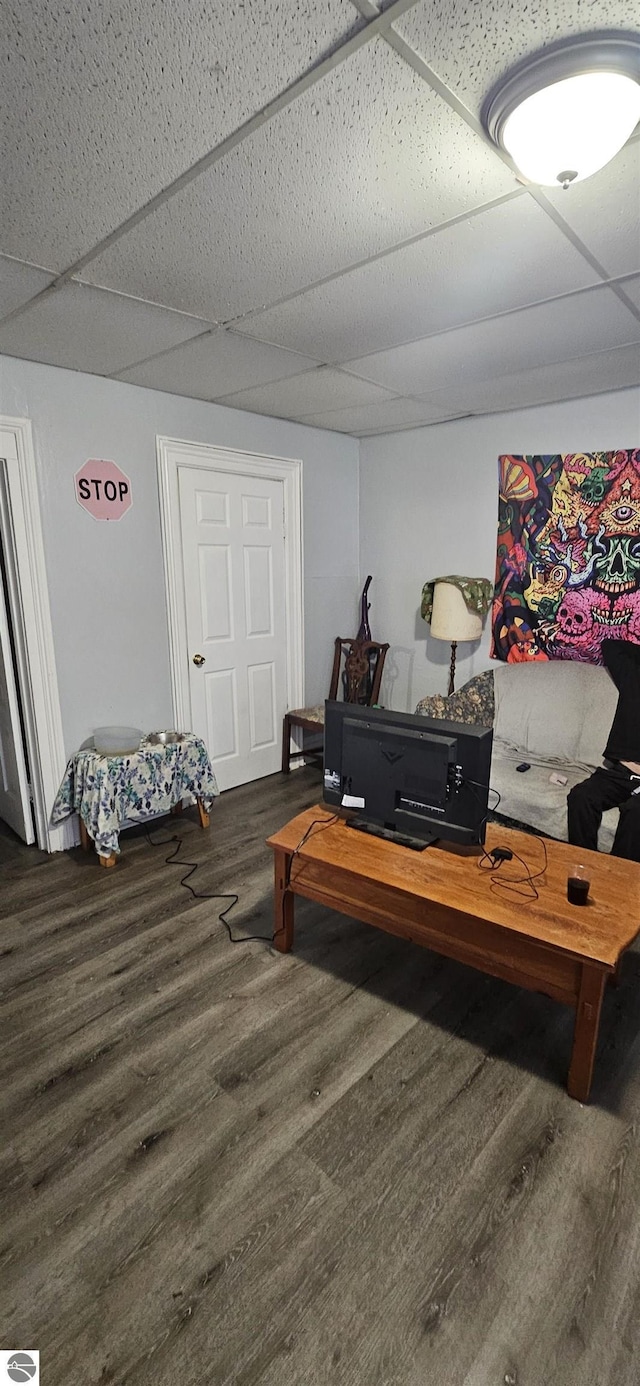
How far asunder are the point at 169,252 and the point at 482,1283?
2.70 m

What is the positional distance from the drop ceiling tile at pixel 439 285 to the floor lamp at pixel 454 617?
1596 millimetres

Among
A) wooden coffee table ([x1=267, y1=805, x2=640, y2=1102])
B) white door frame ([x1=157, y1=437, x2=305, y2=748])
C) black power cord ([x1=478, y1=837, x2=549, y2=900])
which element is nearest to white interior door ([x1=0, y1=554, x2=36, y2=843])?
white door frame ([x1=157, y1=437, x2=305, y2=748])

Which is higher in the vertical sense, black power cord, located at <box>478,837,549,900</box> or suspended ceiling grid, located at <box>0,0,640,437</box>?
suspended ceiling grid, located at <box>0,0,640,437</box>

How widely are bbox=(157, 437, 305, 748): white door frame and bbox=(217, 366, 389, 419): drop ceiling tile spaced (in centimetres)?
30

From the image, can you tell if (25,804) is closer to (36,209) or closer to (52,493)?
(52,493)

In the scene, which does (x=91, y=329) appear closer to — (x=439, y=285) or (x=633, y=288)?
(x=439, y=285)

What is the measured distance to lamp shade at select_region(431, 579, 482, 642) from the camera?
3754mm

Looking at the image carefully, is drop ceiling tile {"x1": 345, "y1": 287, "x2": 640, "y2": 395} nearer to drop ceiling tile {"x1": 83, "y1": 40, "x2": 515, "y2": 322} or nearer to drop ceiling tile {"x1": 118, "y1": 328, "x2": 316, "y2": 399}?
drop ceiling tile {"x1": 118, "y1": 328, "x2": 316, "y2": 399}

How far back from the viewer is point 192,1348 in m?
1.20

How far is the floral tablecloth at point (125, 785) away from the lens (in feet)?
9.80

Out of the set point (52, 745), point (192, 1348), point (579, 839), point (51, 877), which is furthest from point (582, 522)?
point (192, 1348)

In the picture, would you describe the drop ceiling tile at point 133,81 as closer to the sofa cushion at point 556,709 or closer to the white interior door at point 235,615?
the white interior door at point 235,615

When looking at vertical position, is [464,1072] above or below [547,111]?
below

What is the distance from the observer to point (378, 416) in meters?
3.81
